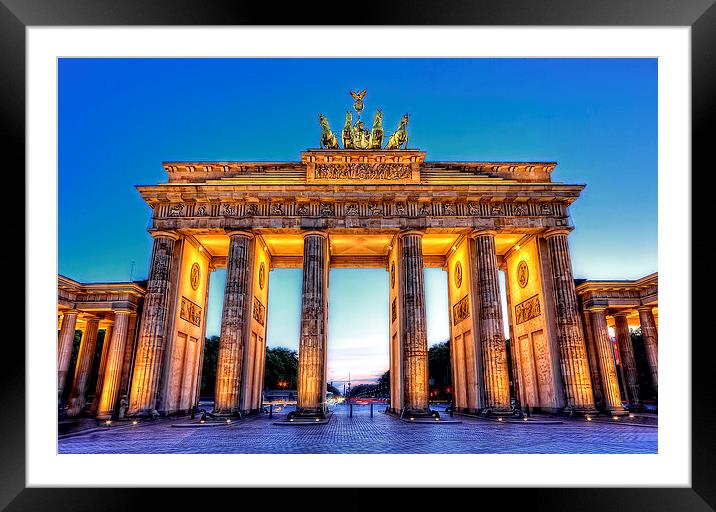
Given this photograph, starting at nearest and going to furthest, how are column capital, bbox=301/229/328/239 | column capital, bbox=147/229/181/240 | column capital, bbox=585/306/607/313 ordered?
column capital, bbox=147/229/181/240
column capital, bbox=301/229/328/239
column capital, bbox=585/306/607/313

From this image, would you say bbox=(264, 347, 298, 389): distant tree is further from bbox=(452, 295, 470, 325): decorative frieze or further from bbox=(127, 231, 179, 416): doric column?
bbox=(452, 295, 470, 325): decorative frieze

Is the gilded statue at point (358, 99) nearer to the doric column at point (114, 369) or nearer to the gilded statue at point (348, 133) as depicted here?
the gilded statue at point (348, 133)

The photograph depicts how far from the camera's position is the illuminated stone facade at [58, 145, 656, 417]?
2331cm

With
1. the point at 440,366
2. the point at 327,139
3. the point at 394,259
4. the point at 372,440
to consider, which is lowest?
the point at 372,440

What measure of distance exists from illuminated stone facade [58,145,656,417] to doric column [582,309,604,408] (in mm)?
84

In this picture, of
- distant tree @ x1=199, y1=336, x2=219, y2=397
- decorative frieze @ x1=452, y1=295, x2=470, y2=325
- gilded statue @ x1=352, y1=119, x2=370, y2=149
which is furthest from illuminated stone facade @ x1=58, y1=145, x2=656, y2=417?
distant tree @ x1=199, y1=336, x2=219, y2=397

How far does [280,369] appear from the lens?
67438 mm

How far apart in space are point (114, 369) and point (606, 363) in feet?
93.4

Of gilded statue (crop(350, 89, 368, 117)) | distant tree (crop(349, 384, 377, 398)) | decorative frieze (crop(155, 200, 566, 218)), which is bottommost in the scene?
distant tree (crop(349, 384, 377, 398))

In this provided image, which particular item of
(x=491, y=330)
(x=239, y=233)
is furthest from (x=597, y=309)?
(x=239, y=233)

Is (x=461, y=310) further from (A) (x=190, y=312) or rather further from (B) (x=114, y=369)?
(B) (x=114, y=369)

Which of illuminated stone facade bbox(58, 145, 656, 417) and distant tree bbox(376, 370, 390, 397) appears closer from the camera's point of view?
illuminated stone facade bbox(58, 145, 656, 417)
